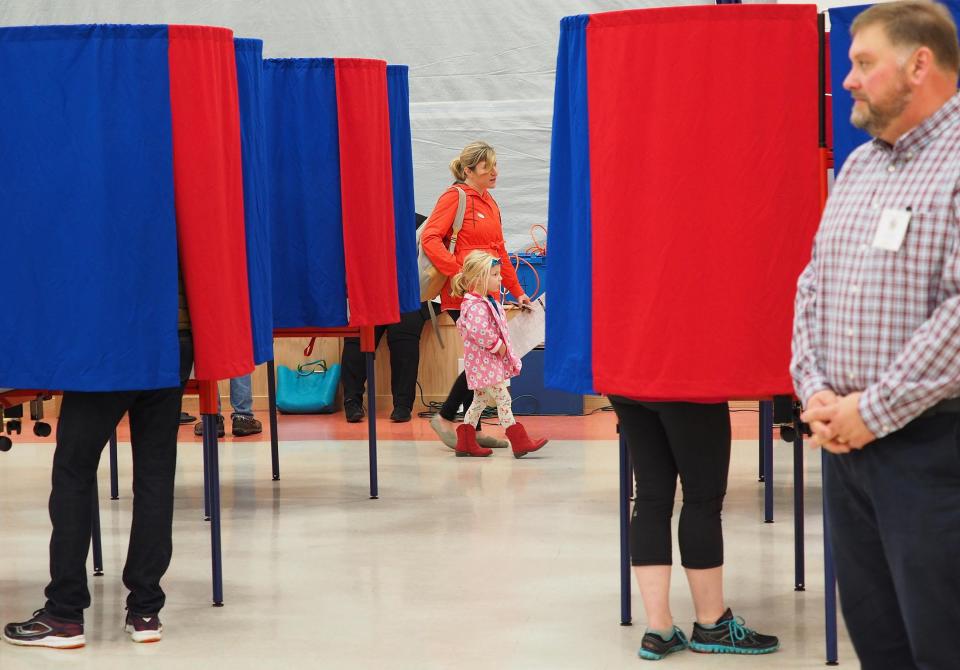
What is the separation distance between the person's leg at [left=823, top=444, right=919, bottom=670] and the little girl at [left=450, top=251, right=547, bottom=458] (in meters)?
4.07

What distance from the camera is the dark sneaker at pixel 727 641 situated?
3.54m

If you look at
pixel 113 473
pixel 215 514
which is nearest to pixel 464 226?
pixel 113 473

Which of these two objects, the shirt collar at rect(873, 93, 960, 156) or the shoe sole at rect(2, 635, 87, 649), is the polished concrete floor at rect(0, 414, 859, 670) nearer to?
the shoe sole at rect(2, 635, 87, 649)

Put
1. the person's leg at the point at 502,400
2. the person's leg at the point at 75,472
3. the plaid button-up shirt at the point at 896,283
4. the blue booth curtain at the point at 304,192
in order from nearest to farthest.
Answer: the plaid button-up shirt at the point at 896,283 < the person's leg at the point at 75,472 < the blue booth curtain at the point at 304,192 < the person's leg at the point at 502,400

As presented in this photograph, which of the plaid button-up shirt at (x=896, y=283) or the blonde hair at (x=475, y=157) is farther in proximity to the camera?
the blonde hair at (x=475, y=157)

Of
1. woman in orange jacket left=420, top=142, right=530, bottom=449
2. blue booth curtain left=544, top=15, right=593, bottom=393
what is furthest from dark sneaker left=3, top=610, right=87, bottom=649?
woman in orange jacket left=420, top=142, right=530, bottom=449

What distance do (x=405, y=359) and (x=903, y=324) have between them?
601 centimetres

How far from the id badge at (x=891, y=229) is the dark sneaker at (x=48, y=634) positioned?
2.49 meters

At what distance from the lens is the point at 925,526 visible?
2.19 meters

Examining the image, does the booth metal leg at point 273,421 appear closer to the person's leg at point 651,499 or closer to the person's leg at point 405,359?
the person's leg at point 405,359

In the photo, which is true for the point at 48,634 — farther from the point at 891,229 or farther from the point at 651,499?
the point at 891,229

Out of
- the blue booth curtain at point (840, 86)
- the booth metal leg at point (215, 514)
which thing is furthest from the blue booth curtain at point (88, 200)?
the blue booth curtain at point (840, 86)

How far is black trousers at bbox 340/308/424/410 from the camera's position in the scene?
8.12 metres

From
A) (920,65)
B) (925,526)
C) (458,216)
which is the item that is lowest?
(925,526)
